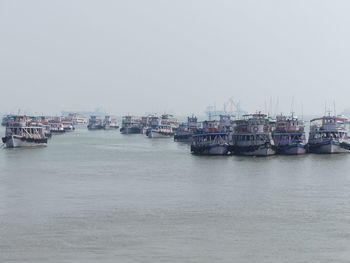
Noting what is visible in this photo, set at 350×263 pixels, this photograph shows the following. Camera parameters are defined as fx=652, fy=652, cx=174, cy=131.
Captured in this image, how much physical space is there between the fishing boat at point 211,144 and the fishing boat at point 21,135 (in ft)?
100

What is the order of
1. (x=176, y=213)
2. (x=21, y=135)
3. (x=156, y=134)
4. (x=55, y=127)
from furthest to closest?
(x=55, y=127) → (x=156, y=134) → (x=21, y=135) → (x=176, y=213)

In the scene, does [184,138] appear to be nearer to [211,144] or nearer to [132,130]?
[211,144]

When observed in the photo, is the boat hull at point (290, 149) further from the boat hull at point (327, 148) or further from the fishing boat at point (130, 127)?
the fishing boat at point (130, 127)

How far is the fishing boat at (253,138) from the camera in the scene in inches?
3275

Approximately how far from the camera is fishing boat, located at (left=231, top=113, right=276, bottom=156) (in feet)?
273

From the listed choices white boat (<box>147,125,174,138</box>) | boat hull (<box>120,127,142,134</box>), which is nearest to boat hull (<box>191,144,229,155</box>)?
white boat (<box>147,125,174,138</box>)

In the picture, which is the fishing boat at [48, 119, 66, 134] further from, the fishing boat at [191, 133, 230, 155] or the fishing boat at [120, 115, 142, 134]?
the fishing boat at [191, 133, 230, 155]

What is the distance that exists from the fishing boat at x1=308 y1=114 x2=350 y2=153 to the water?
16.8 meters

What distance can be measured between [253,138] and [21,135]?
41.6m

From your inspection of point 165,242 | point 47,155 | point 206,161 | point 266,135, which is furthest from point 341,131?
point 165,242

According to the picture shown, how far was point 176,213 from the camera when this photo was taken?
4153 cm

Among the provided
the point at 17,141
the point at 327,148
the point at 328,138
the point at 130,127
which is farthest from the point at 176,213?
the point at 130,127

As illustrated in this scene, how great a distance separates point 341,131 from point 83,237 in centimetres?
6298

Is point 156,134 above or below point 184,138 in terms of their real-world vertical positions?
above
